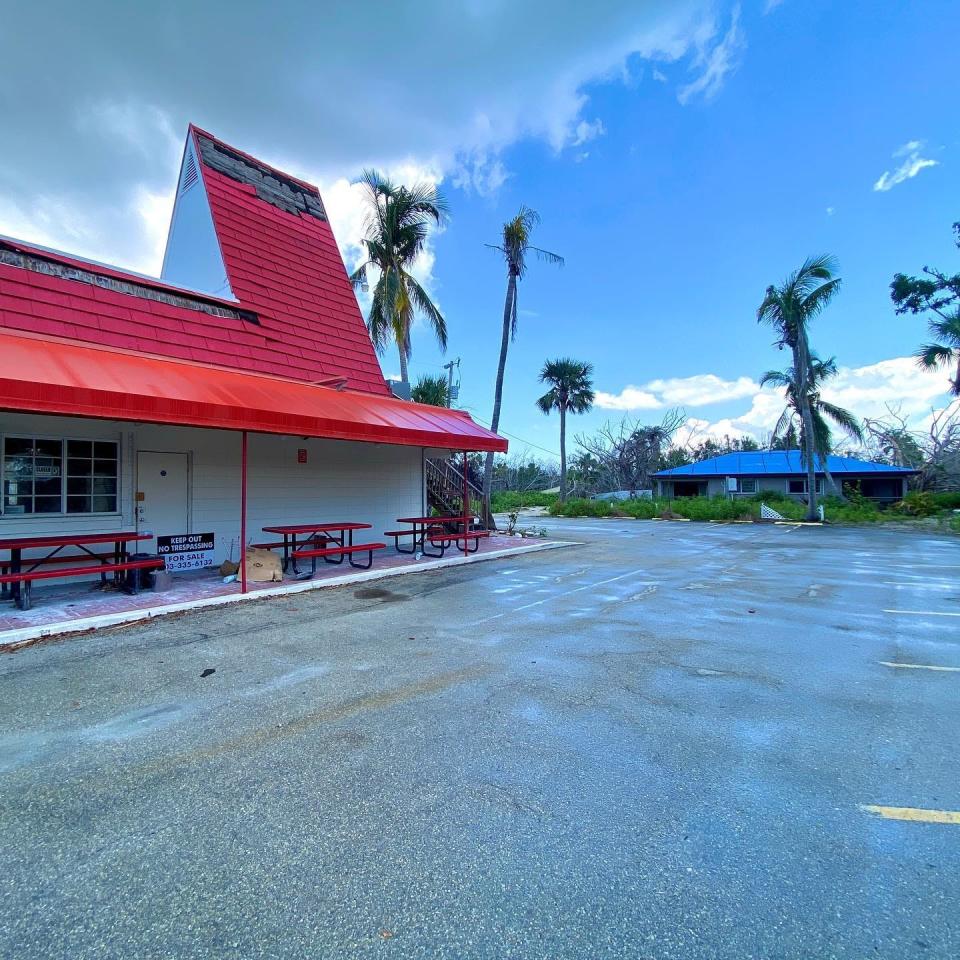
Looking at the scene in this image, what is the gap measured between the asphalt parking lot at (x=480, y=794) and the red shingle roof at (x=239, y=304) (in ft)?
16.9

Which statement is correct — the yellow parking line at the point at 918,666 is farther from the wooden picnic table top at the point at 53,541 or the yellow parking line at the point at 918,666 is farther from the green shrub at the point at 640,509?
the green shrub at the point at 640,509

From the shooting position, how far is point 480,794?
2.88 meters

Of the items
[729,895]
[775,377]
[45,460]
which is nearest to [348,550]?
[45,460]

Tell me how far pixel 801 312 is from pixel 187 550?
83.7 feet

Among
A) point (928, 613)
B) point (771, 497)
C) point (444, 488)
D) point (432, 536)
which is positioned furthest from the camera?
point (771, 497)

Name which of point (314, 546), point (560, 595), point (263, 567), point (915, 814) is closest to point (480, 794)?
point (915, 814)

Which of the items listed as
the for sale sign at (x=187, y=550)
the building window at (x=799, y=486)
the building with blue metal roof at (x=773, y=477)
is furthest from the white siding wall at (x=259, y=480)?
the building window at (x=799, y=486)

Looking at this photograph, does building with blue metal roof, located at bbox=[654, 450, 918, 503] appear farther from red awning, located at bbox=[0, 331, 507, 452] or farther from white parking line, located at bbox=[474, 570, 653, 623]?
red awning, located at bbox=[0, 331, 507, 452]

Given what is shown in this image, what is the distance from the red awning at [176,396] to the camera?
5.68 m

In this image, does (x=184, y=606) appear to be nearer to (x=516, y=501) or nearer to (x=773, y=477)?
(x=516, y=501)

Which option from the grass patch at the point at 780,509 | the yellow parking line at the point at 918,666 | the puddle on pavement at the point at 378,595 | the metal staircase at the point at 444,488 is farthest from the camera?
the grass patch at the point at 780,509

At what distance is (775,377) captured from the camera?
95.1 ft

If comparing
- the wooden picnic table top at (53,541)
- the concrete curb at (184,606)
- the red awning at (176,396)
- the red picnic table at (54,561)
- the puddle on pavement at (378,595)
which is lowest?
the puddle on pavement at (378,595)

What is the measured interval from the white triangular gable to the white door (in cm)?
378
